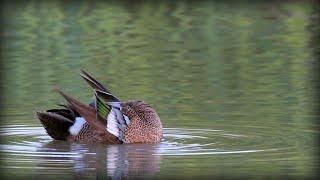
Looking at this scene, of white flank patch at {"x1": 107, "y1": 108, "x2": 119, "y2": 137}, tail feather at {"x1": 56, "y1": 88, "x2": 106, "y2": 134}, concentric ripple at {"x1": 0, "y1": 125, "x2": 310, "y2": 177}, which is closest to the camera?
concentric ripple at {"x1": 0, "y1": 125, "x2": 310, "y2": 177}

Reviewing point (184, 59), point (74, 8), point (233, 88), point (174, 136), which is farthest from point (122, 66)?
point (74, 8)

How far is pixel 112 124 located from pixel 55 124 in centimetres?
50

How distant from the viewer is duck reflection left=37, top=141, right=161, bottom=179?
851 cm

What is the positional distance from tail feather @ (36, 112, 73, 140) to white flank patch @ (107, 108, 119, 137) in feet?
1.29

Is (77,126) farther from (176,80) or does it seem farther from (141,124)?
(176,80)

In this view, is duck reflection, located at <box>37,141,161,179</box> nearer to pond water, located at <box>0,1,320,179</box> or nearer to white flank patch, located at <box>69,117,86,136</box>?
pond water, located at <box>0,1,320,179</box>

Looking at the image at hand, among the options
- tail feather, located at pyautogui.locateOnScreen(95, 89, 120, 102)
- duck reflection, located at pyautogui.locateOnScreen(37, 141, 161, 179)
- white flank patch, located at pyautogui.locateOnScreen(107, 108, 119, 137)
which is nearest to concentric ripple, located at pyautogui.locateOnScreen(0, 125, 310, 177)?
duck reflection, located at pyautogui.locateOnScreen(37, 141, 161, 179)

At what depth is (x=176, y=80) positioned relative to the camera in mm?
12609

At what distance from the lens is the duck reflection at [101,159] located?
8508 mm

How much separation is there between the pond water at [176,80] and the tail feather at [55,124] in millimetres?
102

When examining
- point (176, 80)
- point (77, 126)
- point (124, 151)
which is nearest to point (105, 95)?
point (77, 126)

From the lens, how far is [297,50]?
14648 mm

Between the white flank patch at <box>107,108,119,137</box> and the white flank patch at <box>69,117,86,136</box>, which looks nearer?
the white flank patch at <box>107,108,119,137</box>

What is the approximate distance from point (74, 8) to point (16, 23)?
1.53 metres
